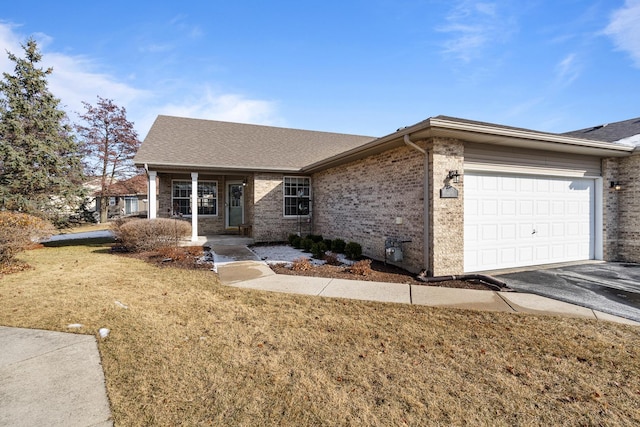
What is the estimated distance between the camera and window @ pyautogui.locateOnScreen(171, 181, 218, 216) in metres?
13.3

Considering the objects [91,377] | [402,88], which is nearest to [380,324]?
[91,377]

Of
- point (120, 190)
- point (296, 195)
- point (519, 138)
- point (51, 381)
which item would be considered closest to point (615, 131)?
point (519, 138)

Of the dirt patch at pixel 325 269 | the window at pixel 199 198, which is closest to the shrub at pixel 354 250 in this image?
the dirt patch at pixel 325 269

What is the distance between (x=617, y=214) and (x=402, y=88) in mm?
7361

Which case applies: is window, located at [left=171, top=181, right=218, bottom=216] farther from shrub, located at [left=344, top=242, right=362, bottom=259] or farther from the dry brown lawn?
the dry brown lawn

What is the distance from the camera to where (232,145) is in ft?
44.1

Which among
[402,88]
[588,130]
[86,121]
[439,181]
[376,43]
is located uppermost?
[86,121]

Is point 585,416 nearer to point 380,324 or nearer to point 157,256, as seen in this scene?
point 380,324

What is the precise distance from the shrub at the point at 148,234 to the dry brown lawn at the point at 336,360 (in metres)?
4.16

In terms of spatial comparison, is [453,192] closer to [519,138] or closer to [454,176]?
[454,176]

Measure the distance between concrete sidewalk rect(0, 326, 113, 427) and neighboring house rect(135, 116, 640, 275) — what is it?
19.1 ft

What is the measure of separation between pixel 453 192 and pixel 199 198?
1122 cm

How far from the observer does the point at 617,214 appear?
870 centimetres

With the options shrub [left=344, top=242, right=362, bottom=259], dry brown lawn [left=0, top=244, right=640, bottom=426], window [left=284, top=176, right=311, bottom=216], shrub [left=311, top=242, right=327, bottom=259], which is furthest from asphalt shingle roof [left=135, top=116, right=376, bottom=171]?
dry brown lawn [left=0, top=244, right=640, bottom=426]
